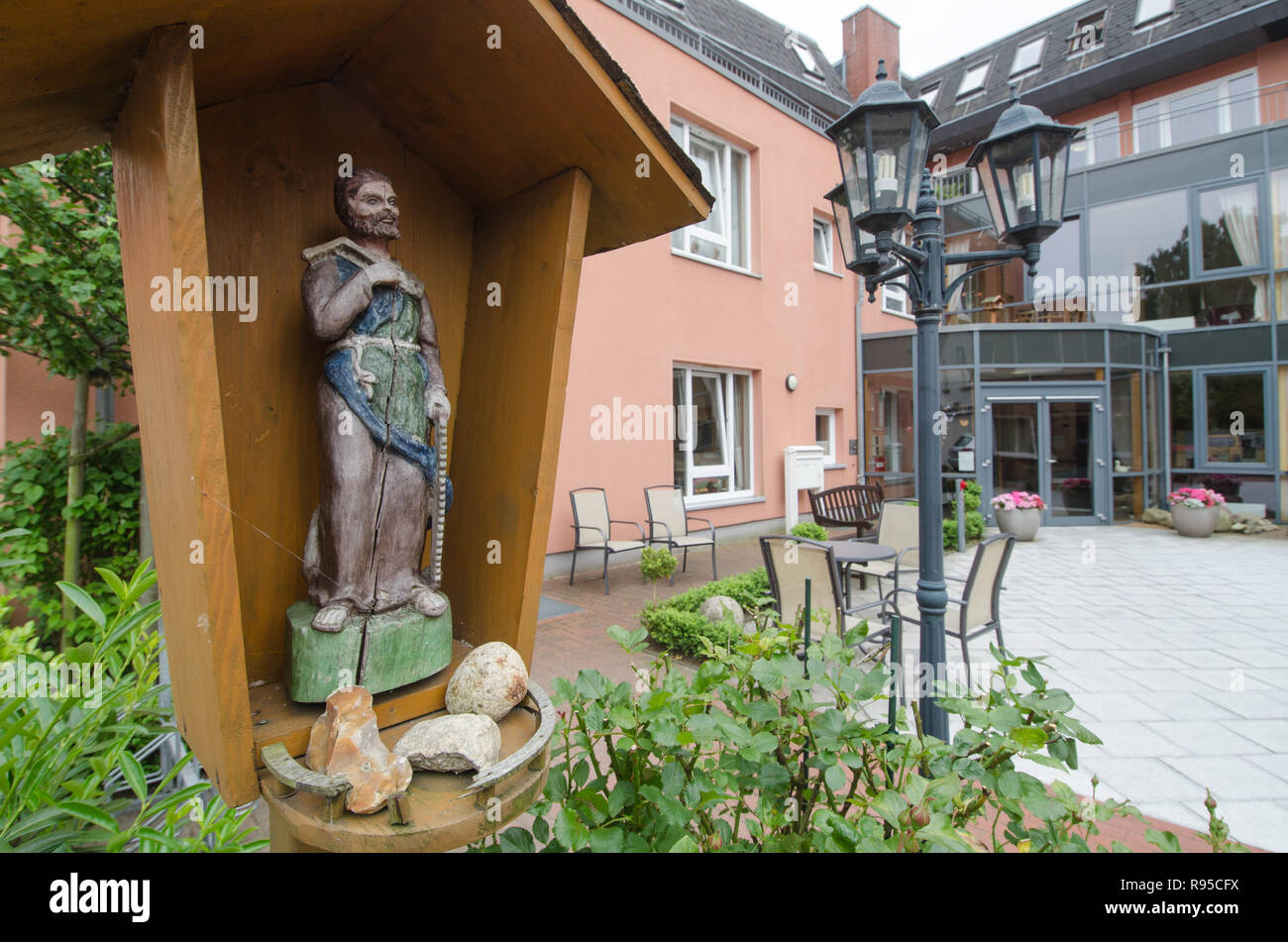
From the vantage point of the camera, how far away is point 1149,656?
15.9ft

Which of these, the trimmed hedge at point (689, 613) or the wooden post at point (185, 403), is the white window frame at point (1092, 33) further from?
the wooden post at point (185, 403)

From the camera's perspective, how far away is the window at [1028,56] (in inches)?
709

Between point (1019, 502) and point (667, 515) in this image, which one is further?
point (1019, 502)

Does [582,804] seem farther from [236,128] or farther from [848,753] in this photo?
[236,128]

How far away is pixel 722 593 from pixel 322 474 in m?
4.24

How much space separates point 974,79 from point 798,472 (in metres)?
17.4

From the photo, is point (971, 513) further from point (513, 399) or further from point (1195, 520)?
point (513, 399)

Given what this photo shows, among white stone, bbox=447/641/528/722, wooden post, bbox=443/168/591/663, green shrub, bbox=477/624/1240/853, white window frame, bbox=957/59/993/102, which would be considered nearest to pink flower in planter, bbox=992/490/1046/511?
green shrub, bbox=477/624/1240/853

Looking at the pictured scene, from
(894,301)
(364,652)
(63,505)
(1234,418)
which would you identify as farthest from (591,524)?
(1234,418)

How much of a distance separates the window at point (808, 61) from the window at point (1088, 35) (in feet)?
24.3

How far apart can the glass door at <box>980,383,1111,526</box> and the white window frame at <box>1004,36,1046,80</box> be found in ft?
38.9

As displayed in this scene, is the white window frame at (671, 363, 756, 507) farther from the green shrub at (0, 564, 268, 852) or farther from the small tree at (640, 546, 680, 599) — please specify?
the green shrub at (0, 564, 268, 852)
